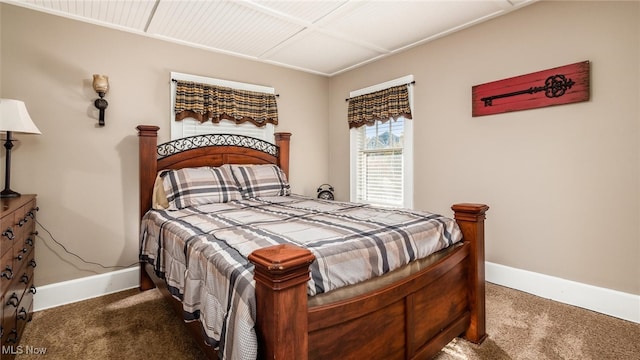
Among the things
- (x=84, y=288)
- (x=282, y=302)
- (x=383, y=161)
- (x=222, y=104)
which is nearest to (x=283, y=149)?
(x=222, y=104)

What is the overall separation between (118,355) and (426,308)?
177 centimetres

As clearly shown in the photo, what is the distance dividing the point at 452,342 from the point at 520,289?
1199 mm

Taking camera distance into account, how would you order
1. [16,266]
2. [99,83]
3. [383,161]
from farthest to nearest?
[383,161]
[99,83]
[16,266]

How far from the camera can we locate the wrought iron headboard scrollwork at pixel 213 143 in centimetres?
307

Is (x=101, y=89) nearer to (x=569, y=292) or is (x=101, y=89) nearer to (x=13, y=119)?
(x=13, y=119)

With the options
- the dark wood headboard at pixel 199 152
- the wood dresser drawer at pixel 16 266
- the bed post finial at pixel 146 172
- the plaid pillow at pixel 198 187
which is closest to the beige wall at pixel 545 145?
the dark wood headboard at pixel 199 152

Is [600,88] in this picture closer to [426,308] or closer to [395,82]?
[395,82]

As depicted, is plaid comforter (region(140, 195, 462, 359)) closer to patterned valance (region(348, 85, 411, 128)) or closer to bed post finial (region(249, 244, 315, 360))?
bed post finial (region(249, 244, 315, 360))

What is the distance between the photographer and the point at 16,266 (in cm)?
181

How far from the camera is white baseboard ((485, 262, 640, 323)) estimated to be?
2115 millimetres

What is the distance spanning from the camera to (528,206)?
2580 mm

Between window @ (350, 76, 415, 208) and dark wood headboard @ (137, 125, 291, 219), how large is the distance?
965 millimetres

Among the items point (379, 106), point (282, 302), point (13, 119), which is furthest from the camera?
point (379, 106)

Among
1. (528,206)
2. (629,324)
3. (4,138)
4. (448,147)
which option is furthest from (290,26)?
(629,324)
